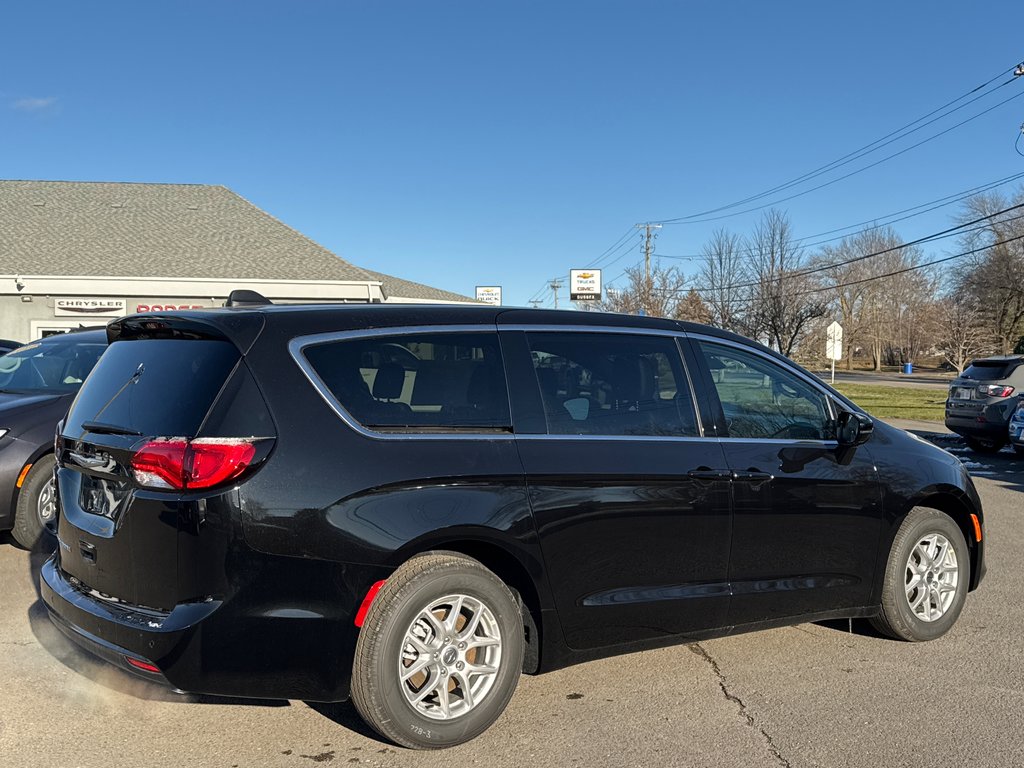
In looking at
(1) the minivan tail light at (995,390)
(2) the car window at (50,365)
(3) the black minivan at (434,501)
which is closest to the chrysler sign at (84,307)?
(2) the car window at (50,365)

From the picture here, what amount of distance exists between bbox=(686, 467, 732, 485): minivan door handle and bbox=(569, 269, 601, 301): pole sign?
65326 millimetres

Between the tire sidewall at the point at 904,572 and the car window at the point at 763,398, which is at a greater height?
the car window at the point at 763,398

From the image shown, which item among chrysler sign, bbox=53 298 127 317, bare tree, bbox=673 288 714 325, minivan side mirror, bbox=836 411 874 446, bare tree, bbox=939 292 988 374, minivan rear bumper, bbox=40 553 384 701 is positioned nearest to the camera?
minivan rear bumper, bbox=40 553 384 701

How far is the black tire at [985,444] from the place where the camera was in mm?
13984

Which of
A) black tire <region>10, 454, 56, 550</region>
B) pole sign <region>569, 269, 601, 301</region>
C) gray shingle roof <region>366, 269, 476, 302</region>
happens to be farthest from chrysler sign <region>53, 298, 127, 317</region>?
pole sign <region>569, 269, 601, 301</region>

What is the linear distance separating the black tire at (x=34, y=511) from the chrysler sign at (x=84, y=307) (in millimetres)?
15909

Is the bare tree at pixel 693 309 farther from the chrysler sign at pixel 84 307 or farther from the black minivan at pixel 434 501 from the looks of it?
the black minivan at pixel 434 501

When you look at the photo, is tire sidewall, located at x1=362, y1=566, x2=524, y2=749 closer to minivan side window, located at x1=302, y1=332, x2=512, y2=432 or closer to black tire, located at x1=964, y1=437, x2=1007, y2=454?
minivan side window, located at x1=302, y1=332, x2=512, y2=432

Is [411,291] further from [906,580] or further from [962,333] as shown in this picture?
[962,333]

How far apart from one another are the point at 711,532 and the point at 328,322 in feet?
6.64

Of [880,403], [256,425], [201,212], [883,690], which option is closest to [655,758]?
[883,690]

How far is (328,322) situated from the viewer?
11.7 feet

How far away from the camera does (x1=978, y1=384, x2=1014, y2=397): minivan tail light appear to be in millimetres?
13680

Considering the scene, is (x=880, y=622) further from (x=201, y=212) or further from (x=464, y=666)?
(x=201, y=212)
